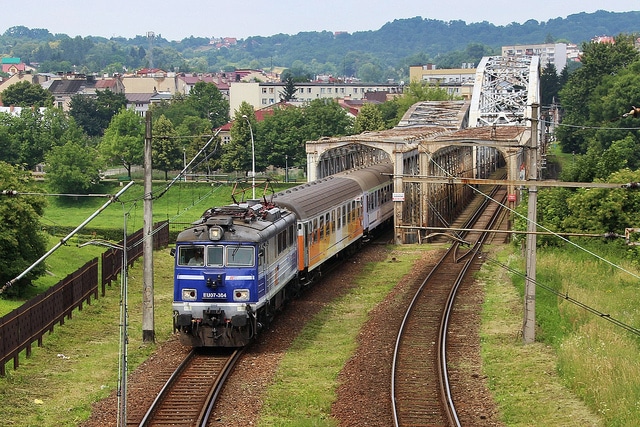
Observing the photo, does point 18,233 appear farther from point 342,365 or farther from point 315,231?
point 342,365

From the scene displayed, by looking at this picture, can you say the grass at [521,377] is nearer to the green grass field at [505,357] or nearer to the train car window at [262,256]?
the green grass field at [505,357]

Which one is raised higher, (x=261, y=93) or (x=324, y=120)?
(x=261, y=93)

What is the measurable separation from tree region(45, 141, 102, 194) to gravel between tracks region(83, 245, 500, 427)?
189ft

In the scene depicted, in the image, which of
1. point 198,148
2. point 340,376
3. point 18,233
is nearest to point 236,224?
point 340,376

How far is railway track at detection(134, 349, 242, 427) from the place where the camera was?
1872 centimetres

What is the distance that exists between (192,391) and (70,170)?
6717 centimetres

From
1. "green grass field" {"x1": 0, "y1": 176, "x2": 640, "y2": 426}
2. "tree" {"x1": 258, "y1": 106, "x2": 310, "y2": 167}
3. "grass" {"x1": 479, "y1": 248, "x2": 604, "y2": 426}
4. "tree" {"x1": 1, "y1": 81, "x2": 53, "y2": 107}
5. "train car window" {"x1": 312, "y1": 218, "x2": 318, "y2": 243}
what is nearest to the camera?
"grass" {"x1": 479, "y1": 248, "x2": 604, "y2": 426}

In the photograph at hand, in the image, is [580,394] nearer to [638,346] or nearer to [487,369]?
[487,369]

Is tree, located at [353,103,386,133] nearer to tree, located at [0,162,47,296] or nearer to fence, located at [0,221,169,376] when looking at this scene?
tree, located at [0,162,47,296]

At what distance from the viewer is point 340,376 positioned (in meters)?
22.0

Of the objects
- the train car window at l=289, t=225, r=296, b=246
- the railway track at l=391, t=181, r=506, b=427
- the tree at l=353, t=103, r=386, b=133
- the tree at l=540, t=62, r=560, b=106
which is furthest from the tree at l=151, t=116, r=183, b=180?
the tree at l=540, t=62, r=560, b=106

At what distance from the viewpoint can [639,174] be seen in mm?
39688

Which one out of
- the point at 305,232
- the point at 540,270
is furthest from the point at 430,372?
the point at 540,270

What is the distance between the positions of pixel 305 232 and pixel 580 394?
12.2 meters
